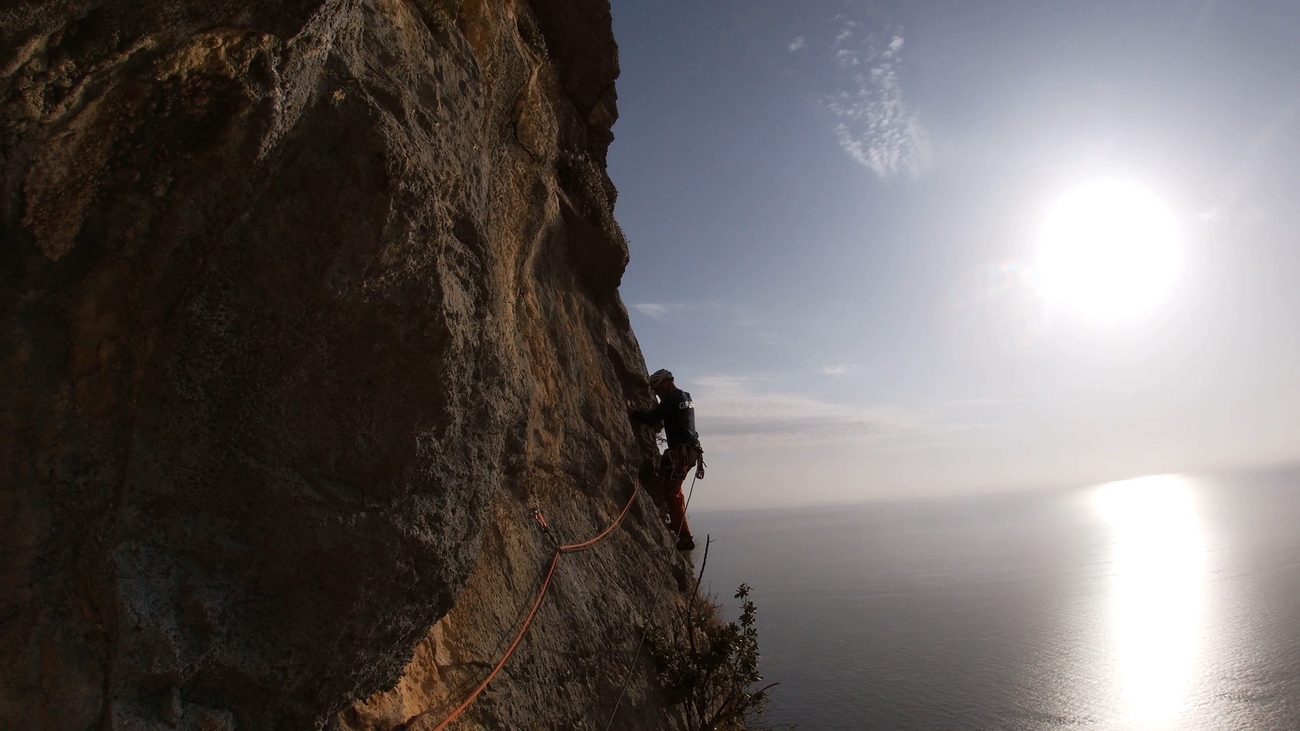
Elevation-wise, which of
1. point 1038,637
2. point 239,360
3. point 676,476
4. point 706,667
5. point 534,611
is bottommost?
point 1038,637

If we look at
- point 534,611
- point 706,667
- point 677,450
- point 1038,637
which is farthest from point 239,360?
point 1038,637

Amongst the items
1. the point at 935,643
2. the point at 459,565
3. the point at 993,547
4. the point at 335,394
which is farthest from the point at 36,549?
the point at 993,547

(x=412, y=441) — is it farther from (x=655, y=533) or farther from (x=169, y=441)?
(x=655, y=533)

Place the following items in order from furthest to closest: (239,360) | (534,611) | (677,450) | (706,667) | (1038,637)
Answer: (1038,637)
(677,450)
(706,667)
(534,611)
(239,360)

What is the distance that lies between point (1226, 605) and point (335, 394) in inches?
1706

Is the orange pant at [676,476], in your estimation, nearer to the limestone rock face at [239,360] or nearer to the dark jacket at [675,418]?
the dark jacket at [675,418]

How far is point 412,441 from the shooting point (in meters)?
3.50

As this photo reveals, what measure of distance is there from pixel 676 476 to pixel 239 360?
6616 millimetres

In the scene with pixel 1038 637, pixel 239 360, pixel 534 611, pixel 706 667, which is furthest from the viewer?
pixel 1038 637

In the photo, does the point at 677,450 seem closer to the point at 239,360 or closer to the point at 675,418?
the point at 675,418

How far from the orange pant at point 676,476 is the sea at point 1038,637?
1.75 meters

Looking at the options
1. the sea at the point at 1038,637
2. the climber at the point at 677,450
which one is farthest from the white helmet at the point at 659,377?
the sea at the point at 1038,637

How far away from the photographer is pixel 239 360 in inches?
117

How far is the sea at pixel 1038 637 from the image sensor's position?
20422 millimetres
